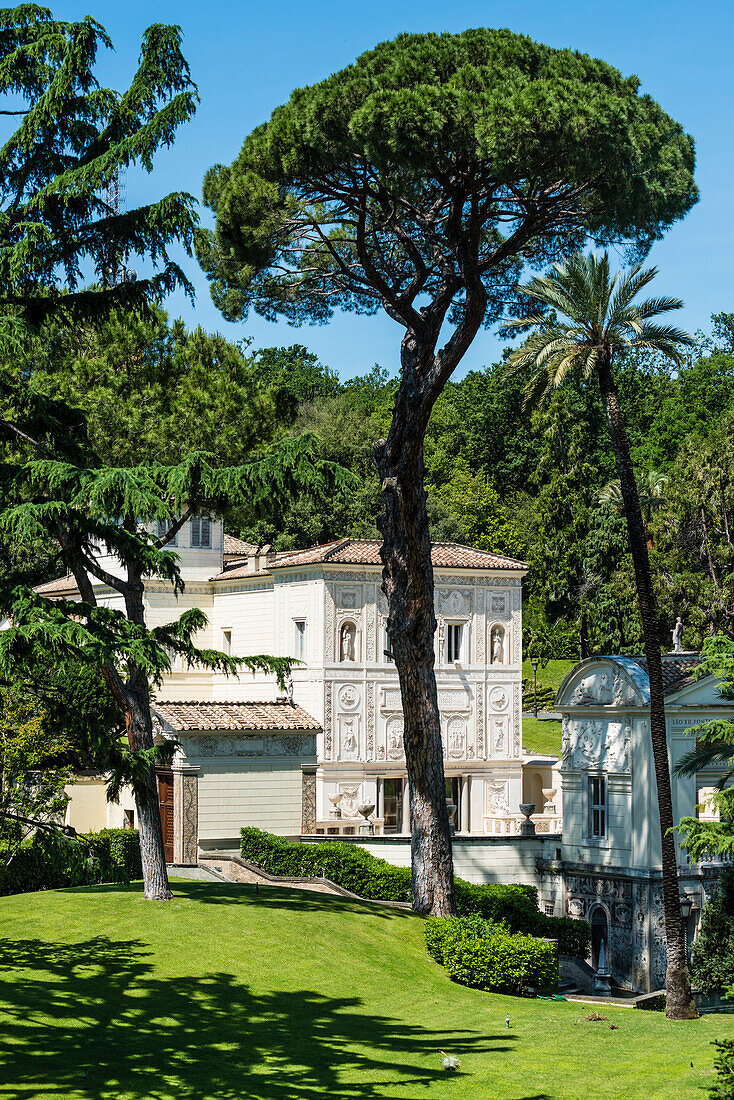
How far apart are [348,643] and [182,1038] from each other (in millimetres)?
24090

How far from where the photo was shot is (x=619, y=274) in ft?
66.9

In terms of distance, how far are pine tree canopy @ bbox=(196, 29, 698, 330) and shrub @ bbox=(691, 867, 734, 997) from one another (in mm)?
12609

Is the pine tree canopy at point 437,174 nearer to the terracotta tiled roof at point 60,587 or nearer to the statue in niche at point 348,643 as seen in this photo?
the statue in niche at point 348,643

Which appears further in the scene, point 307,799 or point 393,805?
point 393,805

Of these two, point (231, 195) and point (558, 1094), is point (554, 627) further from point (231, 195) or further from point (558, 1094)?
point (558, 1094)

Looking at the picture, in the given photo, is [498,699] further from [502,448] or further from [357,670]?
[502,448]

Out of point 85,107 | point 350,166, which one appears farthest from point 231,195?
point 85,107

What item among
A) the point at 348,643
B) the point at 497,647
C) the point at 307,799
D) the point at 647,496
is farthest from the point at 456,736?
the point at 647,496

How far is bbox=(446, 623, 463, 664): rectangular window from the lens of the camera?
38.8m

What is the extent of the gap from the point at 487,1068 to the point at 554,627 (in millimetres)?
39384

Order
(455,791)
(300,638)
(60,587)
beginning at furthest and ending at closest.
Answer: (60,587) < (455,791) < (300,638)

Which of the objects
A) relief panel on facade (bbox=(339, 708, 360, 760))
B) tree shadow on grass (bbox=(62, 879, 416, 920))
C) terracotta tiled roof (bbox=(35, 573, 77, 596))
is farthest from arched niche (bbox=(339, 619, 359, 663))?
tree shadow on grass (bbox=(62, 879, 416, 920))

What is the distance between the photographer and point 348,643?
121ft

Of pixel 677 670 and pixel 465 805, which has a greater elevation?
pixel 677 670
